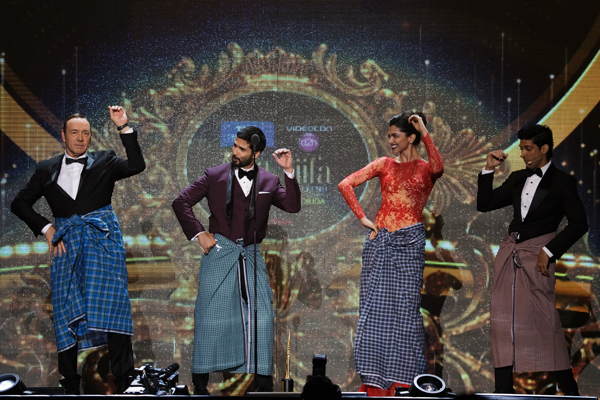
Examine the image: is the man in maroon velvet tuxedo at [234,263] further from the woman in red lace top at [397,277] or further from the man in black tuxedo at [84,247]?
the woman in red lace top at [397,277]

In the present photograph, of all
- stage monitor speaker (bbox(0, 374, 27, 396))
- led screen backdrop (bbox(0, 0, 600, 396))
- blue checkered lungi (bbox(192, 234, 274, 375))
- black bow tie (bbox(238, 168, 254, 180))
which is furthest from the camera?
led screen backdrop (bbox(0, 0, 600, 396))

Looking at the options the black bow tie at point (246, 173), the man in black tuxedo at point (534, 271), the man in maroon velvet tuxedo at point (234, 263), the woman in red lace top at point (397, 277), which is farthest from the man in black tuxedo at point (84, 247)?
the man in black tuxedo at point (534, 271)

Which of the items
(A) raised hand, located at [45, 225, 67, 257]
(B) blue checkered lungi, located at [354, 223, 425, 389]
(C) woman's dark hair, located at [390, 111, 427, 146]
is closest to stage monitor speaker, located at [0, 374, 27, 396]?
(A) raised hand, located at [45, 225, 67, 257]

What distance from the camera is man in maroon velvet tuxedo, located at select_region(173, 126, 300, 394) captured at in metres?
4.88

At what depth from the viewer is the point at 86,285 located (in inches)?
188

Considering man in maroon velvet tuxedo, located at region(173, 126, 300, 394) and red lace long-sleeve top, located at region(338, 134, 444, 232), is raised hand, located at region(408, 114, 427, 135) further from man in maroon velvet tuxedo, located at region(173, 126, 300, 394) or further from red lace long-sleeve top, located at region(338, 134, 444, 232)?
man in maroon velvet tuxedo, located at region(173, 126, 300, 394)

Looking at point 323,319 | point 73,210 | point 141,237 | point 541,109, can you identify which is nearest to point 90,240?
point 73,210

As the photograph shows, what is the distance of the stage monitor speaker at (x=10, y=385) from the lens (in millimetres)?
3668

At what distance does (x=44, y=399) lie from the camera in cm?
352

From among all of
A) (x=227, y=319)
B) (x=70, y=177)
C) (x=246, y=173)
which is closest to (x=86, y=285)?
(x=70, y=177)

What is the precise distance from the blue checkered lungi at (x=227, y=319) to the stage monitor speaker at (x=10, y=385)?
4.51 feet

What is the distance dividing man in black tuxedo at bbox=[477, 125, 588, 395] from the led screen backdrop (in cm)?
81

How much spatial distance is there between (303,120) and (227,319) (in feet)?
5.95

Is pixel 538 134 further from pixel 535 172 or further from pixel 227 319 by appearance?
pixel 227 319
